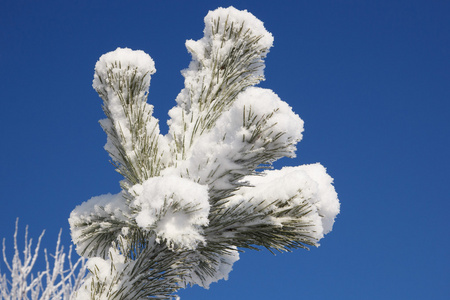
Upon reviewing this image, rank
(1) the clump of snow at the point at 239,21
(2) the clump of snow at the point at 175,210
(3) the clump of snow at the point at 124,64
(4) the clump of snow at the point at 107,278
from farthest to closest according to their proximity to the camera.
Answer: (1) the clump of snow at the point at 239,21, (3) the clump of snow at the point at 124,64, (4) the clump of snow at the point at 107,278, (2) the clump of snow at the point at 175,210

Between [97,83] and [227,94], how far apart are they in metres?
0.77

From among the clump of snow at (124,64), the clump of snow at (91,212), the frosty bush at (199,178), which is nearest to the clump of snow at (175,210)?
the frosty bush at (199,178)

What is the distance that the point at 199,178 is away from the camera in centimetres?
188

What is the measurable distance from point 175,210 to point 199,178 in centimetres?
26

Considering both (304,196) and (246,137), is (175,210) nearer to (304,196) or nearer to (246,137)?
(246,137)

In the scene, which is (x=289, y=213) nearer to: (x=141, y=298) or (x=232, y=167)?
(x=232, y=167)

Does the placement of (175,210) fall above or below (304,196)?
below

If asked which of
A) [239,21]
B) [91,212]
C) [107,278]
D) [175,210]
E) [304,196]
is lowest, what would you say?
[107,278]

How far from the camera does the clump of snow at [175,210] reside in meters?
1.63

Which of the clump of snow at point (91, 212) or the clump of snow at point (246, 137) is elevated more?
the clump of snow at point (246, 137)

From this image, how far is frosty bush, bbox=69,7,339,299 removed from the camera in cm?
171

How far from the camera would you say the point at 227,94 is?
2410 millimetres

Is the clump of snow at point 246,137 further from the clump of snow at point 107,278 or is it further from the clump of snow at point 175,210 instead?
the clump of snow at point 107,278

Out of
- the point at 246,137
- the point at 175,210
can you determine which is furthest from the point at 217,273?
the point at 246,137
